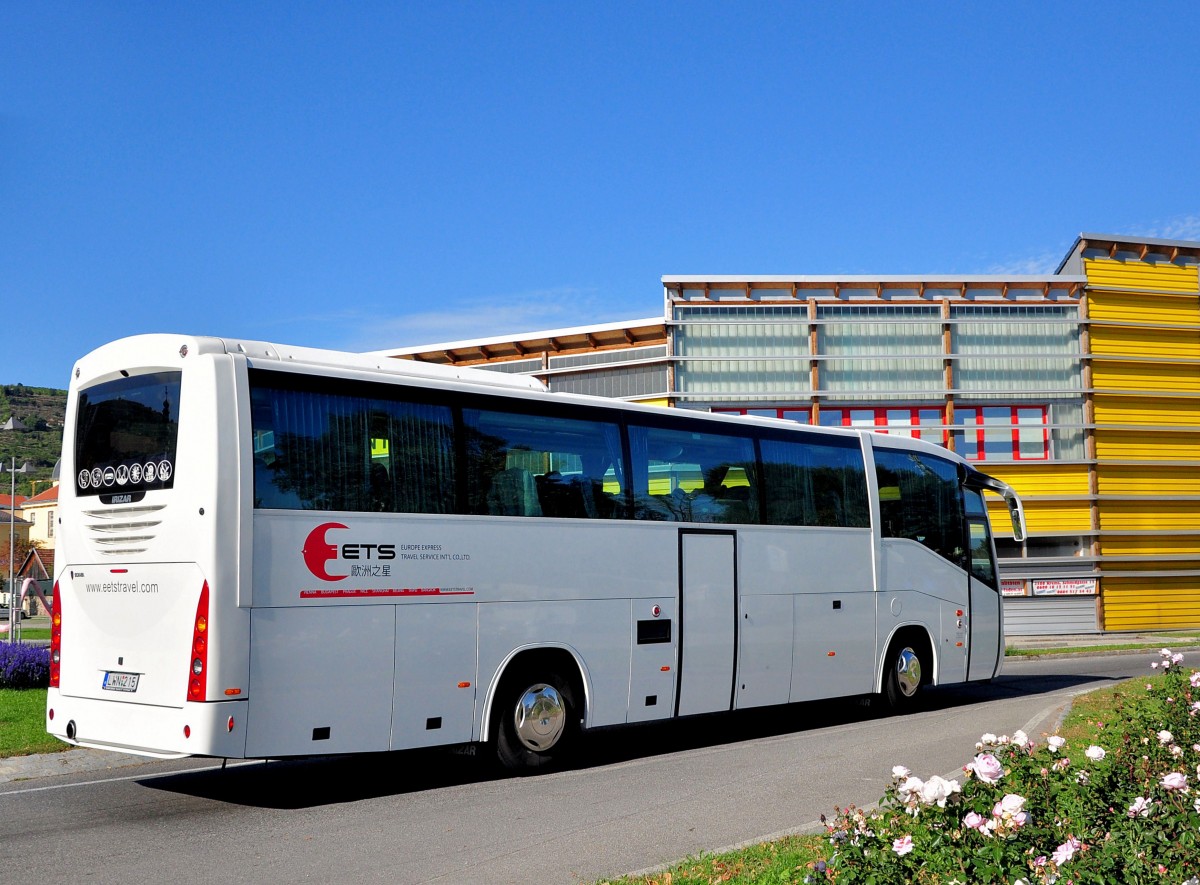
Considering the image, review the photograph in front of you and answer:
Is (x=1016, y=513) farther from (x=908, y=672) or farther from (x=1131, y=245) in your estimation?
(x=1131, y=245)

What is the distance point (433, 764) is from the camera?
11703 millimetres

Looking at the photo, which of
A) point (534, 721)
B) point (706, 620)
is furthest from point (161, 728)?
point (706, 620)

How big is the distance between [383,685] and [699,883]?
13.3 ft

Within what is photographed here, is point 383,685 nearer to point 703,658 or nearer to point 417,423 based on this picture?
point 417,423

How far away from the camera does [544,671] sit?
11.0 meters

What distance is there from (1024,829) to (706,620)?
302 inches

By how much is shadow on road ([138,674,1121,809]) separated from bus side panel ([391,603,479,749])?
1.73ft

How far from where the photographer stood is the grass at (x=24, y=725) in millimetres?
11727

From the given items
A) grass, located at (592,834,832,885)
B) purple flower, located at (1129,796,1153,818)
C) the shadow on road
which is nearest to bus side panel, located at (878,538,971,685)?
the shadow on road

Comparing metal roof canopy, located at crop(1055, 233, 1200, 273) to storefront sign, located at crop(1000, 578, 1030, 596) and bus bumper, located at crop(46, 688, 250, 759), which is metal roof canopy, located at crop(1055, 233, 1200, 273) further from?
bus bumper, located at crop(46, 688, 250, 759)

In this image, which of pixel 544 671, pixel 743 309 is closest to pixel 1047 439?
pixel 743 309

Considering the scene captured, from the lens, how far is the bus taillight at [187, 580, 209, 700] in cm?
850

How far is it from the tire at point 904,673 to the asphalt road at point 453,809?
1321 millimetres


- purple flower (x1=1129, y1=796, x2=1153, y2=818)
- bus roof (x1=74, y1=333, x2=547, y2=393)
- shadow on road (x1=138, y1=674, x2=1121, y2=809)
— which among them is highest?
bus roof (x1=74, y1=333, x2=547, y2=393)
